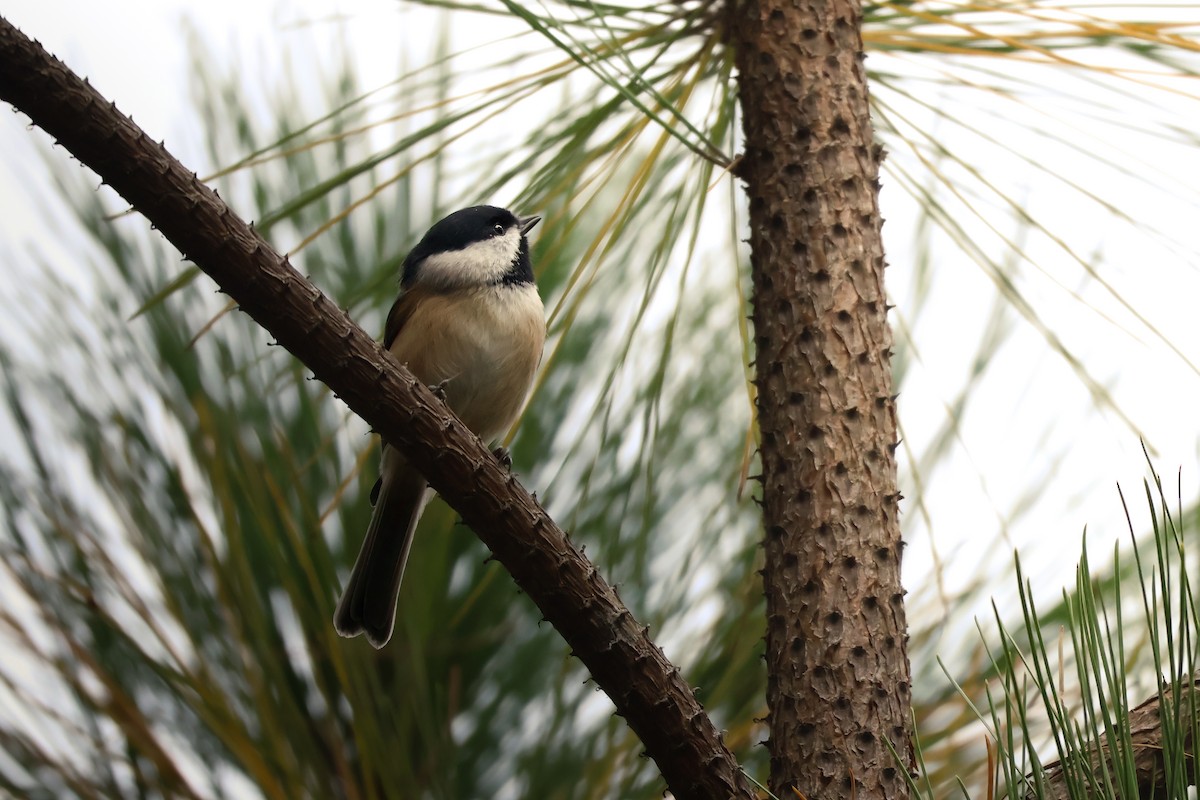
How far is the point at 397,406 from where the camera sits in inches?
39.5

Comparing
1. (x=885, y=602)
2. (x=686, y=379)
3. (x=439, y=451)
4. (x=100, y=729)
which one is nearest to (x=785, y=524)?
(x=885, y=602)

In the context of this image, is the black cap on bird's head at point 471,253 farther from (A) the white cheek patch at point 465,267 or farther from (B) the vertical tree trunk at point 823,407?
(B) the vertical tree trunk at point 823,407

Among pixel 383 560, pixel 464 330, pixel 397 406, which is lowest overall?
pixel 397 406

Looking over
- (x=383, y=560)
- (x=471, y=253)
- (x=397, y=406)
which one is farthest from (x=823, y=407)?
(x=471, y=253)

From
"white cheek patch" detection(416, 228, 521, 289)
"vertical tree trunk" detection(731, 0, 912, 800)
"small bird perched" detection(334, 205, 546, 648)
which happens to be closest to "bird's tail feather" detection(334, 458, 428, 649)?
"small bird perched" detection(334, 205, 546, 648)

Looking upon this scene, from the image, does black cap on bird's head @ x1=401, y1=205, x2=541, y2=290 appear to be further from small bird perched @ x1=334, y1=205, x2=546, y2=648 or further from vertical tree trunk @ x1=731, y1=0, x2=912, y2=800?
vertical tree trunk @ x1=731, y1=0, x2=912, y2=800

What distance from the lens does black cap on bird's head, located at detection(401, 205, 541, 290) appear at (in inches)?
64.6

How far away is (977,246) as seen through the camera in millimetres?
1438

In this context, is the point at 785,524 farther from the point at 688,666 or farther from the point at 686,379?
the point at 686,379

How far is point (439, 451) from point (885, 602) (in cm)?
42

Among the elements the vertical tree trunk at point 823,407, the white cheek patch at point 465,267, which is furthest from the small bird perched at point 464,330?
the vertical tree trunk at point 823,407

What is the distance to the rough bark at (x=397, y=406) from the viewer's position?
2.95ft

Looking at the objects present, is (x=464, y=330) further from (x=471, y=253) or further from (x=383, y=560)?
(x=383, y=560)

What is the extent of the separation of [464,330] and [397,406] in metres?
0.65
